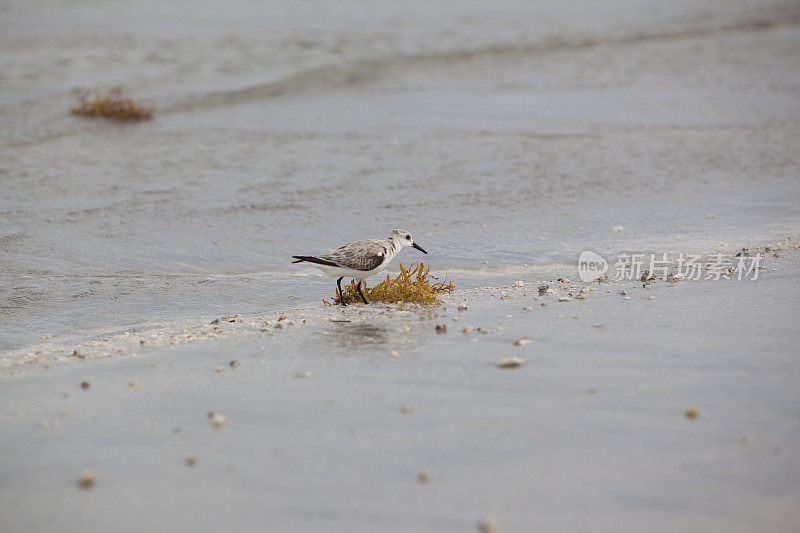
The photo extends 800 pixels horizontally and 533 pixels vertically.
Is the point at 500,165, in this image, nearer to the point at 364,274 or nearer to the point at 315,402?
the point at 364,274

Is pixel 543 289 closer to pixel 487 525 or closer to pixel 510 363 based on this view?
pixel 510 363

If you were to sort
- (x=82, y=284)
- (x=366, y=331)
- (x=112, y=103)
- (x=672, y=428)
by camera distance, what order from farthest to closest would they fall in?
(x=112, y=103) → (x=82, y=284) → (x=366, y=331) → (x=672, y=428)

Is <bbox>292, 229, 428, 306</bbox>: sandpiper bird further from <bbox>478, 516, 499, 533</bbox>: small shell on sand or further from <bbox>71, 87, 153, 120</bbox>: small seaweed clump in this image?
<bbox>71, 87, 153, 120</bbox>: small seaweed clump

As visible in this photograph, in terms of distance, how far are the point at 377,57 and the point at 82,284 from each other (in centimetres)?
1862

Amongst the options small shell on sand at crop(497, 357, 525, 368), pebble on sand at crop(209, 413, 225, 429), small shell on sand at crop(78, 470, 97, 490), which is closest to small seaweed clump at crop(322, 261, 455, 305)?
small shell on sand at crop(497, 357, 525, 368)

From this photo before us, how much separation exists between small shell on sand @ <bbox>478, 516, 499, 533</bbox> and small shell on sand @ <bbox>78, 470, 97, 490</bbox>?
2127 mm

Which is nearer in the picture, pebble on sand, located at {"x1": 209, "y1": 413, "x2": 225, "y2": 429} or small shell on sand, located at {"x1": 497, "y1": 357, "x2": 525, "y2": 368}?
pebble on sand, located at {"x1": 209, "y1": 413, "x2": 225, "y2": 429}

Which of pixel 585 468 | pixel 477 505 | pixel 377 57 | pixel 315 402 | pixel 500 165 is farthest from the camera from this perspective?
pixel 377 57

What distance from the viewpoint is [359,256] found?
7.88m

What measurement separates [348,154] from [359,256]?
26.5 ft

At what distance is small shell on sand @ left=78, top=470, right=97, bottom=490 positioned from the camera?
4.63m

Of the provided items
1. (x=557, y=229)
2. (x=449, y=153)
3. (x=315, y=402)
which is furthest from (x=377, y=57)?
(x=315, y=402)

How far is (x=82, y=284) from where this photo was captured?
9422 mm

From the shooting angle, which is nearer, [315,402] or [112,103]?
[315,402]
